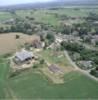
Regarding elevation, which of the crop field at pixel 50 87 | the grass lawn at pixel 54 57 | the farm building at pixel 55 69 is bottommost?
the grass lawn at pixel 54 57

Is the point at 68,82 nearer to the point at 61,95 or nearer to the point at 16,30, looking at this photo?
the point at 61,95

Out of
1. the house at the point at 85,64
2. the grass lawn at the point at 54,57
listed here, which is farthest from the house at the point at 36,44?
the house at the point at 85,64

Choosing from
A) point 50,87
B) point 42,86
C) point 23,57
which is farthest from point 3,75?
point 50,87

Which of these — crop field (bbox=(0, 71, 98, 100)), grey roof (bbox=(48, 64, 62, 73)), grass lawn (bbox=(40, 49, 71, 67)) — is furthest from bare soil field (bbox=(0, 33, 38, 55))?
crop field (bbox=(0, 71, 98, 100))

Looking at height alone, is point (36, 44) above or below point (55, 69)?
below

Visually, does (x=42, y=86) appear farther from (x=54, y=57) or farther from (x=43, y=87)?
(x=54, y=57)

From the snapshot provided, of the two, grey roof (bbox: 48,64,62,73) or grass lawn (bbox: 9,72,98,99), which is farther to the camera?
grey roof (bbox: 48,64,62,73)

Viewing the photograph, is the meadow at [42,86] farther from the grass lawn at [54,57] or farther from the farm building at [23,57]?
the farm building at [23,57]

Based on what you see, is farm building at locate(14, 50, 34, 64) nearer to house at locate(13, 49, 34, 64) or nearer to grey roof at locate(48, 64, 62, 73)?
house at locate(13, 49, 34, 64)

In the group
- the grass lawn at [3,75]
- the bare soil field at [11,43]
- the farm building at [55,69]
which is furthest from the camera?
the bare soil field at [11,43]
